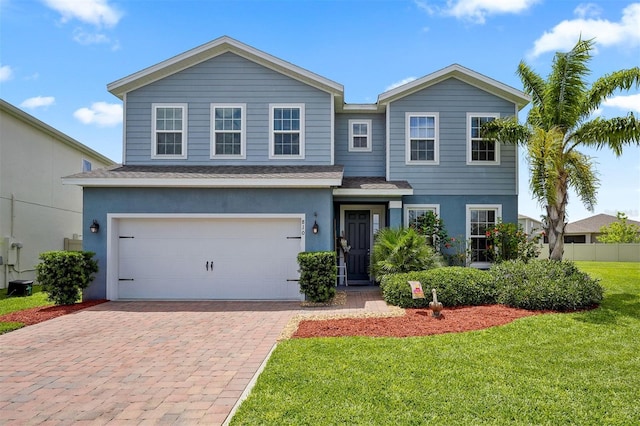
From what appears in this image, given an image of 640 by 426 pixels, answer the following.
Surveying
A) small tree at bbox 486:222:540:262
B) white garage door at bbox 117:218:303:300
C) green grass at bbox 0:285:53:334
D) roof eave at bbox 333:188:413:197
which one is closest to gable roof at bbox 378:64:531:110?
roof eave at bbox 333:188:413:197

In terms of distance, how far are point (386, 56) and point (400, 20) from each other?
53.2 inches

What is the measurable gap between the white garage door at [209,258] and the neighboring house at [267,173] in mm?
28

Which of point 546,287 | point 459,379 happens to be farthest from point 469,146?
point 459,379

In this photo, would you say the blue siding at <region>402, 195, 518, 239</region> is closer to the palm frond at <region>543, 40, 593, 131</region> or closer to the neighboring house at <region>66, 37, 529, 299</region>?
the neighboring house at <region>66, 37, 529, 299</region>

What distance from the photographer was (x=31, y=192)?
15078 millimetres

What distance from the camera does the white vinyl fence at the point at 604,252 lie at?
27.4m

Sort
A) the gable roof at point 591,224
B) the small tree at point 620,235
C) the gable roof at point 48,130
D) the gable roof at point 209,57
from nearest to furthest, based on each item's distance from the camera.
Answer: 1. the gable roof at point 209,57
2. the gable roof at point 48,130
3. the small tree at point 620,235
4. the gable roof at point 591,224

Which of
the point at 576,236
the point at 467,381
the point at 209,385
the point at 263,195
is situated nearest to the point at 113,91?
the point at 263,195

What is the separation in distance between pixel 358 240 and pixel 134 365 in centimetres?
908

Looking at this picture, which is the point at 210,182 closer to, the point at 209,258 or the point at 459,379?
the point at 209,258

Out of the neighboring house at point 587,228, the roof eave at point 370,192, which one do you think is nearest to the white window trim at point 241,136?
the roof eave at point 370,192

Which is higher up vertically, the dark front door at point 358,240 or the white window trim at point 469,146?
the white window trim at point 469,146

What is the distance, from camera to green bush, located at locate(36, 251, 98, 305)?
10258mm

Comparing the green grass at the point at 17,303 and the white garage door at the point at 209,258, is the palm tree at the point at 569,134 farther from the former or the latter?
the green grass at the point at 17,303
